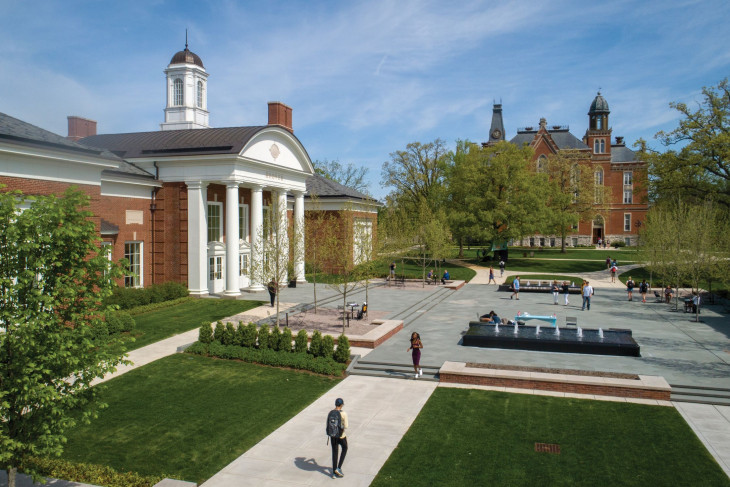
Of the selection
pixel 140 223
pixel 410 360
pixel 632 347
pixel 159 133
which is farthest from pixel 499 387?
pixel 159 133

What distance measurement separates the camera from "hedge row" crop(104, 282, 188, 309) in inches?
1033

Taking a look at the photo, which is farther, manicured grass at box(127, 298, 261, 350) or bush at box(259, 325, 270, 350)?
manicured grass at box(127, 298, 261, 350)

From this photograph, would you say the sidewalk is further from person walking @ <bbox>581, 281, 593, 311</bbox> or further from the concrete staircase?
person walking @ <bbox>581, 281, 593, 311</bbox>

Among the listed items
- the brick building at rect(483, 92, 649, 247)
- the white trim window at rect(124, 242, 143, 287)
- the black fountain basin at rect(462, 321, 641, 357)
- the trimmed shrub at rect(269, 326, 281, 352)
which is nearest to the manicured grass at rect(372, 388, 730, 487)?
the black fountain basin at rect(462, 321, 641, 357)

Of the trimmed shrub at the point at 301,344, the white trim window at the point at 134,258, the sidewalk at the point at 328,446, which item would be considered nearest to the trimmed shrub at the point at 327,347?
the trimmed shrub at the point at 301,344

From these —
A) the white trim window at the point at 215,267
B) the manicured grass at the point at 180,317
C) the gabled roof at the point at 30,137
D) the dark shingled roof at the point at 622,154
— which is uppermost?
the dark shingled roof at the point at 622,154

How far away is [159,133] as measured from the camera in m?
35.4

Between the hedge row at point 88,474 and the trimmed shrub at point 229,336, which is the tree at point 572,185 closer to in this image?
the trimmed shrub at point 229,336

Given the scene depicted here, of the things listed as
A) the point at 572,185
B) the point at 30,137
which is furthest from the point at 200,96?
the point at 572,185

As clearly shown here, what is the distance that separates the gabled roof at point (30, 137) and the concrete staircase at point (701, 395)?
22157 mm

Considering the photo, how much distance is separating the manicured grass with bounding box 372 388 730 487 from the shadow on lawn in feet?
3.54

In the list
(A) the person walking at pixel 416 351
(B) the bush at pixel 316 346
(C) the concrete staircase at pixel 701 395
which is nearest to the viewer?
(C) the concrete staircase at pixel 701 395

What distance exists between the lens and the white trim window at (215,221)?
33906mm

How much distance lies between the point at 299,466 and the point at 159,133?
29.4m
